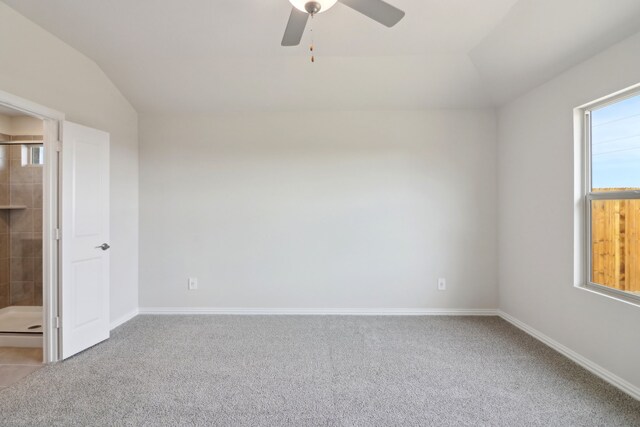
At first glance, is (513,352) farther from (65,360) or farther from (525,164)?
(65,360)

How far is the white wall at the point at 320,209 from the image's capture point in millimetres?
3332

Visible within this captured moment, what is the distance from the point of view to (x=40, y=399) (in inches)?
73.5

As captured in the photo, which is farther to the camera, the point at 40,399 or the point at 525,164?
the point at 525,164

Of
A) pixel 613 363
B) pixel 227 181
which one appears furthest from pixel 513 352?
pixel 227 181

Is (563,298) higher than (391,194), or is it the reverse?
(391,194)

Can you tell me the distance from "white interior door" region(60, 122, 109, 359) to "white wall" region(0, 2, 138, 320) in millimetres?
311

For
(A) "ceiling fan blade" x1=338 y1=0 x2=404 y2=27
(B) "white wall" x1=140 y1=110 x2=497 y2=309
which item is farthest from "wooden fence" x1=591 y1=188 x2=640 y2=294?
(A) "ceiling fan blade" x1=338 y1=0 x2=404 y2=27

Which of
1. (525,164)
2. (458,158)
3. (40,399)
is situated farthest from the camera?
(458,158)

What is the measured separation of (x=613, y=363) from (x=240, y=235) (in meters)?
3.39

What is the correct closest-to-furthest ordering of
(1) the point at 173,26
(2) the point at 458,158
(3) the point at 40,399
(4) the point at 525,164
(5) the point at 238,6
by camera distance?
(3) the point at 40,399 < (5) the point at 238,6 < (1) the point at 173,26 < (4) the point at 525,164 < (2) the point at 458,158

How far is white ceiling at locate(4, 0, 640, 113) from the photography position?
207cm

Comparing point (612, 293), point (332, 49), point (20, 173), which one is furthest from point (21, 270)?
point (612, 293)

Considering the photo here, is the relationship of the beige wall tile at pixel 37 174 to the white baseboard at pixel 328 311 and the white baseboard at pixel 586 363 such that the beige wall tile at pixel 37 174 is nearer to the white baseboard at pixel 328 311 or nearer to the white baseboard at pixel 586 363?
the white baseboard at pixel 328 311

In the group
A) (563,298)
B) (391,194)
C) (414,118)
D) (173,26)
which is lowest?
(563,298)
